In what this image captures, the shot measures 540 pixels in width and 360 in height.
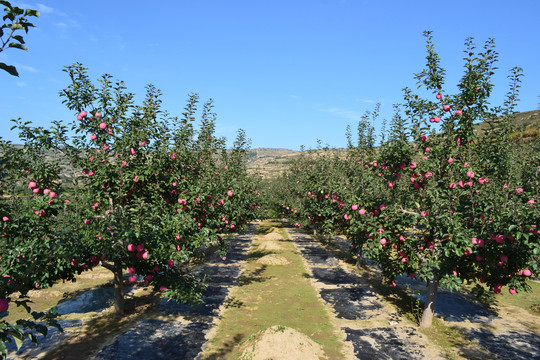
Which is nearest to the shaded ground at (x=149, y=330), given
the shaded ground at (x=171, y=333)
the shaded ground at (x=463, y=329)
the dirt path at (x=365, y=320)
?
the shaded ground at (x=171, y=333)

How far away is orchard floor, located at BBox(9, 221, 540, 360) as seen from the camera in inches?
407

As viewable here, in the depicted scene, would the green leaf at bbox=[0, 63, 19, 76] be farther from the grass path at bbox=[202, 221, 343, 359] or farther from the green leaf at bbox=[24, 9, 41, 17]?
the grass path at bbox=[202, 221, 343, 359]

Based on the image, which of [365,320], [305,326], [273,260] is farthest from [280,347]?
[273,260]

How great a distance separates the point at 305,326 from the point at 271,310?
214cm

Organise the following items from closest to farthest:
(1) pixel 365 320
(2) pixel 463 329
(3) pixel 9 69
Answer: (3) pixel 9 69
(2) pixel 463 329
(1) pixel 365 320

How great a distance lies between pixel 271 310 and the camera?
→ 46.5 ft

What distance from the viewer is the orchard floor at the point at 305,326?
33.9 ft

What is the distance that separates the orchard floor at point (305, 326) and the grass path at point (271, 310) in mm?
41

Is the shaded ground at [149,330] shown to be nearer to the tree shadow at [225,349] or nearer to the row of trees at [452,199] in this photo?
the tree shadow at [225,349]

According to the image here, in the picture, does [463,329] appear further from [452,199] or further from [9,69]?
[9,69]

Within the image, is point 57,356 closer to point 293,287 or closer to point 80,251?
point 80,251

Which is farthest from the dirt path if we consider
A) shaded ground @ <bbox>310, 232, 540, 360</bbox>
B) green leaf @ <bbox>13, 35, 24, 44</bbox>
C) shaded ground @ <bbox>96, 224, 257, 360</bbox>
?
green leaf @ <bbox>13, 35, 24, 44</bbox>

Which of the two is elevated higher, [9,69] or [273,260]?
[9,69]

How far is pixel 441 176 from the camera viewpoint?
462 inches
